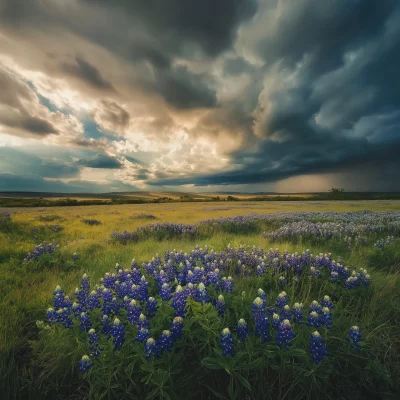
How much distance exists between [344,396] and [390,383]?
22.3 inches

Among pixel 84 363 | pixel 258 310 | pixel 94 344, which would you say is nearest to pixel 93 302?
pixel 94 344

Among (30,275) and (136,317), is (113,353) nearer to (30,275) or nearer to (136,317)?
(136,317)

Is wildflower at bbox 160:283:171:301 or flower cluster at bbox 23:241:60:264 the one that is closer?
wildflower at bbox 160:283:171:301

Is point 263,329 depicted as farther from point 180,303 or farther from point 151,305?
point 151,305

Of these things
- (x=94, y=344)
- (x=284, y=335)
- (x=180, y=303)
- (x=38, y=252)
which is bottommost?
(x=38, y=252)

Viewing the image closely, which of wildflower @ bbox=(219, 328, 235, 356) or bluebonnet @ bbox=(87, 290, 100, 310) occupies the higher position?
wildflower @ bbox=(219, 328, 235, 356)

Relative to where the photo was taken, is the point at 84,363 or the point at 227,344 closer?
the point at 227,344

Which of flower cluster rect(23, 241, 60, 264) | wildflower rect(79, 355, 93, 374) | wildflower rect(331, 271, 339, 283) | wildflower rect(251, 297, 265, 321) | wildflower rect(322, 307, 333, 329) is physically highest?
wildflower rect(251, 297, 265, 321)

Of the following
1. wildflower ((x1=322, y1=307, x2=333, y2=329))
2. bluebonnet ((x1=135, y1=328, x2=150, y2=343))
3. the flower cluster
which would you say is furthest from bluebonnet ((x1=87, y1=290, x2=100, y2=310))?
the flower cluster

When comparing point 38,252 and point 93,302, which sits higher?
point 93,302

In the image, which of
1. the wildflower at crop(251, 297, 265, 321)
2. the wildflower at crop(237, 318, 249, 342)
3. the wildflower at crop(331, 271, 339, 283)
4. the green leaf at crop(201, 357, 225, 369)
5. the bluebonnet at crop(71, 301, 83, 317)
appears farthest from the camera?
the wildflower at crop(331, 271, 339, 283)

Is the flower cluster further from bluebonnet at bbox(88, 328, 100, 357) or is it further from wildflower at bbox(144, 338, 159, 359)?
wildflower at bbox(144, 338, 159, 359)

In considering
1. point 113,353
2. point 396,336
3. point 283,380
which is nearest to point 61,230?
point 113,353

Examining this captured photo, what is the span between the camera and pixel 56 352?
292 cm
